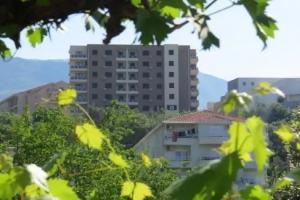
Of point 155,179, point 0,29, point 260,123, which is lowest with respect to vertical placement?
point 155,179

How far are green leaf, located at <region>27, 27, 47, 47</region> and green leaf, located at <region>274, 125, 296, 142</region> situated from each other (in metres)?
0.81

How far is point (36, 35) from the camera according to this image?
1627mm

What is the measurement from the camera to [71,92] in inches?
41.2

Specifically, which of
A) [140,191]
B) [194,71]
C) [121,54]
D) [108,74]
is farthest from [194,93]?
[140,191]

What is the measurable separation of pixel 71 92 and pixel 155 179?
16.1 meters

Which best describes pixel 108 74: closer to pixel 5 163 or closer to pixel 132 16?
pixel 132 16

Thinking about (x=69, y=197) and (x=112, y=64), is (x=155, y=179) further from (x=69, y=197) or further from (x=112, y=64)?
(x=112, y=64)

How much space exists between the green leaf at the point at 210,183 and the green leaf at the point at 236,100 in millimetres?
69

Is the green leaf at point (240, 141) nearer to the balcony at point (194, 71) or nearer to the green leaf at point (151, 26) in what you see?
the green leaf at point (151, 26)

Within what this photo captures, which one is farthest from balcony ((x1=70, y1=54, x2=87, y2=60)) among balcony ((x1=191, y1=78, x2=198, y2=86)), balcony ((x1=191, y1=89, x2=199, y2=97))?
balcony ((x1=191, y1=89, x2=199, y2=97))

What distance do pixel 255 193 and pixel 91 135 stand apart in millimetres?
291

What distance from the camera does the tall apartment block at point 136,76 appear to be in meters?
80.7

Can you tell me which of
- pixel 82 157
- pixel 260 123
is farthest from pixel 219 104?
pixel 82 157

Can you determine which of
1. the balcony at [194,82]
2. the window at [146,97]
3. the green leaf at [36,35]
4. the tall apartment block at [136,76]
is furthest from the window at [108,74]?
the green leaf at [36,35]
